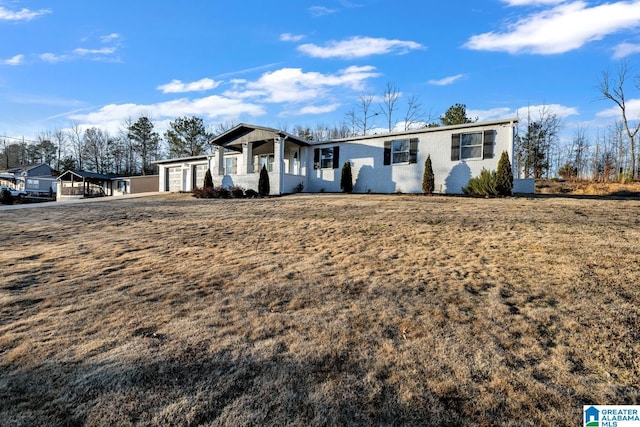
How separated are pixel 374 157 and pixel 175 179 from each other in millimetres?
16314

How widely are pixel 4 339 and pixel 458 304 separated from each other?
162 inches

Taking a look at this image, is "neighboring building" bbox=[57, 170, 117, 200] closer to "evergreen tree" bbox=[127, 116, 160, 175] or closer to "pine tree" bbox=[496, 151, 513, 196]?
"evergreen tree" bbox=[127, 116, 160, 175]

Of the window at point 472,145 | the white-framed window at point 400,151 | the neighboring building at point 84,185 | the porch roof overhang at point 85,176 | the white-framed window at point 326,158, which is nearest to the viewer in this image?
the window at point 472,145

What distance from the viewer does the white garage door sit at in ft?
81.3

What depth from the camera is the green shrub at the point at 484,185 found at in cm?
1232

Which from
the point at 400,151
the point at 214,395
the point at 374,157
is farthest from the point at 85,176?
the point at 214,395

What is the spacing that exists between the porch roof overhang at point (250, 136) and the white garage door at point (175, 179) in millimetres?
7739

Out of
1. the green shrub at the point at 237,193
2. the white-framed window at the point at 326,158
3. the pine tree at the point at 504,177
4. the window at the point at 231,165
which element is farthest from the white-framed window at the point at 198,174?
the pine tree at the point at 504,177

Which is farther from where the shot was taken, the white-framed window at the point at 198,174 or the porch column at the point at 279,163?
the white-framed window at the point at 198,174

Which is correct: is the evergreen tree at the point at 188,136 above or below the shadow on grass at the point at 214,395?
above

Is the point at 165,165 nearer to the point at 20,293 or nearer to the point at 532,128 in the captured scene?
the point at 20,293

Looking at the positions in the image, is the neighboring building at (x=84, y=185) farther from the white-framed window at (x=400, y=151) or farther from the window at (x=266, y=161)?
the white-framed window at (x=400, y=151)

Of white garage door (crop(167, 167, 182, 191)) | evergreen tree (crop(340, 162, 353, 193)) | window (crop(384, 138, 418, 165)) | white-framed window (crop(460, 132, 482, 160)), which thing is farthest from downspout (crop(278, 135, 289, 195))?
white garage door (crop(167, 167, 182, 191))

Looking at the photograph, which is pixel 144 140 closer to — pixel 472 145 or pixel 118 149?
pixel 118 149
